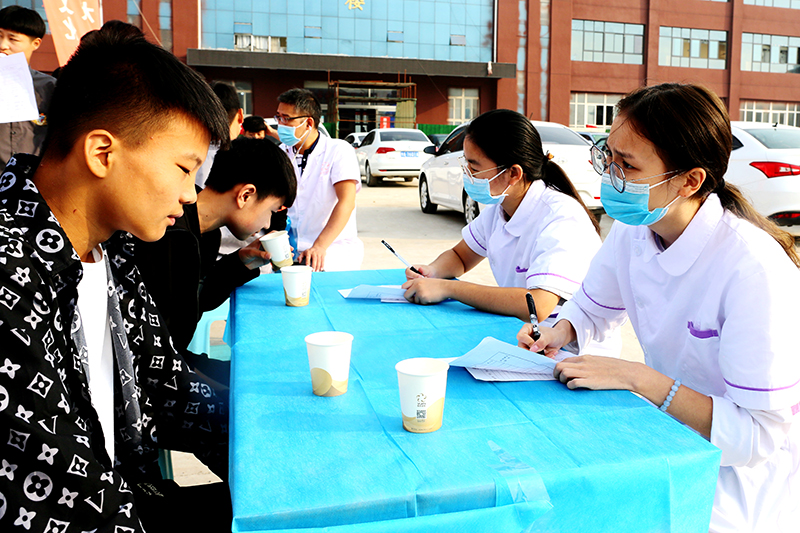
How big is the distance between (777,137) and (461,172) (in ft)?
11.5

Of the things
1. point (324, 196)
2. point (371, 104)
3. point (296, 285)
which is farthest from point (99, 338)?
point (371, 104)

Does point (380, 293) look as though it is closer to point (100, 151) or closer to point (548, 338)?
point (548, 338)

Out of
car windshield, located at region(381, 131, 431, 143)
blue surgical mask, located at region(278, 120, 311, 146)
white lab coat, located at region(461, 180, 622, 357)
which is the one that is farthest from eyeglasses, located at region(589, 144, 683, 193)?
car windshield, located at region(381, 131, 431, 143)

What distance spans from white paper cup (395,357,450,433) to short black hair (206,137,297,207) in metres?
1.45

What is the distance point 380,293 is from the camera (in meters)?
2.40

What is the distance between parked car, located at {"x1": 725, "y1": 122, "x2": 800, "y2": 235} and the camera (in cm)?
568

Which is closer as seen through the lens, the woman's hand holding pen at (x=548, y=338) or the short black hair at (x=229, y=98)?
the woman's hand holding pen at (x=548, y=338)

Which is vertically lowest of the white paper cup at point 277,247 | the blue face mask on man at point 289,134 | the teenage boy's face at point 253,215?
the white paper cup at point 277,247

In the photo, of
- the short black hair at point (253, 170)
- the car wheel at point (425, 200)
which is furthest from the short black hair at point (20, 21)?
the car wheel at point (425, 200)

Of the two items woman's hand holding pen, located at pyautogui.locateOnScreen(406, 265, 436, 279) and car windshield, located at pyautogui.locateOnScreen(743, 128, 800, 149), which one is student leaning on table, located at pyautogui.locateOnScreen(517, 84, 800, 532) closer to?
woman's hand holding pen, located at pyautogui.locateOnScreen(406, 265, 436, 279)

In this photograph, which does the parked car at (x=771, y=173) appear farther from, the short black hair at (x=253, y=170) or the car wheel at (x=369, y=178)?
the car wheel at (x=369, y=178)

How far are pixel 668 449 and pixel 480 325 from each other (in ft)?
2.87

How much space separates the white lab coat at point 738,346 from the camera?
1.37 m

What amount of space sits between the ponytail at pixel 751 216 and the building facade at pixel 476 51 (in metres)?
23.2
